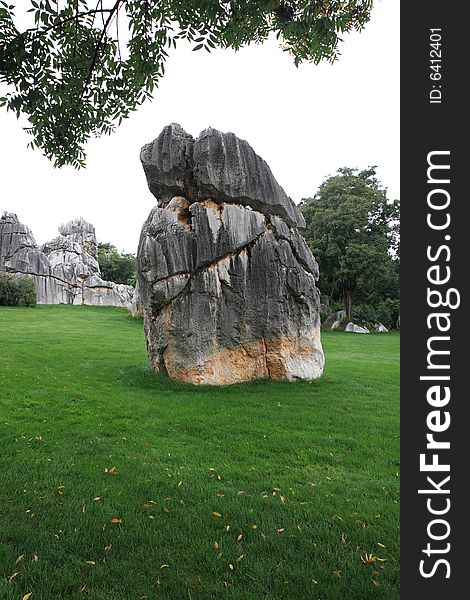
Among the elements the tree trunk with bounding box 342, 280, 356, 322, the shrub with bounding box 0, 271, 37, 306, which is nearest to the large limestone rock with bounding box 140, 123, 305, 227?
the tree trunk with bounding box 342, 280, 356, 322

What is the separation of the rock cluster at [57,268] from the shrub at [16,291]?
24.3 ft

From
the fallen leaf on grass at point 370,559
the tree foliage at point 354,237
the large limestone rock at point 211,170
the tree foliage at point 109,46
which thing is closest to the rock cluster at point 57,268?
the tree foliage at point 354,237

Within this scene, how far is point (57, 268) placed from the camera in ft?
140

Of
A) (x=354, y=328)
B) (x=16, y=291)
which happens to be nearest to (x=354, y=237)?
(x=354, y=328)

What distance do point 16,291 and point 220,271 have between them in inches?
1096

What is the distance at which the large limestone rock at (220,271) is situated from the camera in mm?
10211

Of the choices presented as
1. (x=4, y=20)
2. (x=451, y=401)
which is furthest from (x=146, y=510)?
(x=4, y=20)

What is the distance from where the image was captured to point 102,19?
166 inches

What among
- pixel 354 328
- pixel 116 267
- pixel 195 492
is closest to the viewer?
pixel 195 492

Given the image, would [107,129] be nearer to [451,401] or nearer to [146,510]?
[146,510]

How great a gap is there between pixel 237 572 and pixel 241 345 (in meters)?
7.41

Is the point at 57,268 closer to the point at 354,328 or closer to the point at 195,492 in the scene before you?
the point at 354,328

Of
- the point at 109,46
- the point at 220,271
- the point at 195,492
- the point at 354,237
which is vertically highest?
the point at 354,237

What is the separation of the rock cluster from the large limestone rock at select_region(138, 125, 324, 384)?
3065 centimetres
